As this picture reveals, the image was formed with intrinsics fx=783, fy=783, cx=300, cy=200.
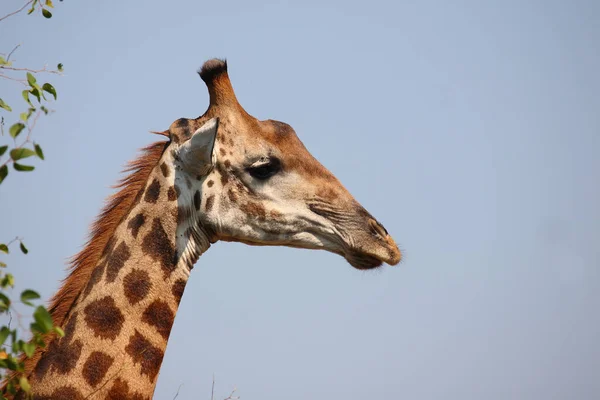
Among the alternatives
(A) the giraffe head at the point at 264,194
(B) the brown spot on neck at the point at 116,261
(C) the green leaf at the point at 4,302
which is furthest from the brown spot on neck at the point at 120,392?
(C) the green leaf at the point at 4,302

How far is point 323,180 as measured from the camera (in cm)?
689

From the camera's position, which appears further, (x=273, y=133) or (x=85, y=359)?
(x=273, y=133)

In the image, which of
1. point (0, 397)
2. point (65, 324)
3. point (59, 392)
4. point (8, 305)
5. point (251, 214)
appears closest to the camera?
point (8, 305)

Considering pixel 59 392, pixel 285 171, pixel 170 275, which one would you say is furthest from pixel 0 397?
pixel 285 171

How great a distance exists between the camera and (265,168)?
22.2 ft

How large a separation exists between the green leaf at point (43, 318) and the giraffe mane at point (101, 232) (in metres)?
2.54

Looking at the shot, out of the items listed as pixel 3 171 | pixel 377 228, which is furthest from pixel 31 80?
pixel 377 228

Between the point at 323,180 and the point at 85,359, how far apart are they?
2521mm

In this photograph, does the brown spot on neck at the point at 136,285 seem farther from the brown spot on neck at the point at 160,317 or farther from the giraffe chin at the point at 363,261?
the giraffe chin at the point at 363,261

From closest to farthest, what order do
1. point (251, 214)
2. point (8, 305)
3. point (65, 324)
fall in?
point (8, 305) → point (65, 324) → point (251, 214)

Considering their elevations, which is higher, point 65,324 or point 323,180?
point 323,180

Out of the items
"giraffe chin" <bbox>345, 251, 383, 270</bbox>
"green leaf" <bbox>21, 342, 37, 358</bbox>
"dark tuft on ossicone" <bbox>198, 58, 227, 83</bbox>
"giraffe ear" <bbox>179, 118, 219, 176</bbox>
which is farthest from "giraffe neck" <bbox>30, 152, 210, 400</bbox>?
"green leaf" <bbox>21, 342, 37, 358</bbox>

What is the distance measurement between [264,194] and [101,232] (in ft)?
4.58

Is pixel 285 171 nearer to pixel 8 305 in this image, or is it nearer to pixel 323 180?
Answer: pixel 323 180
